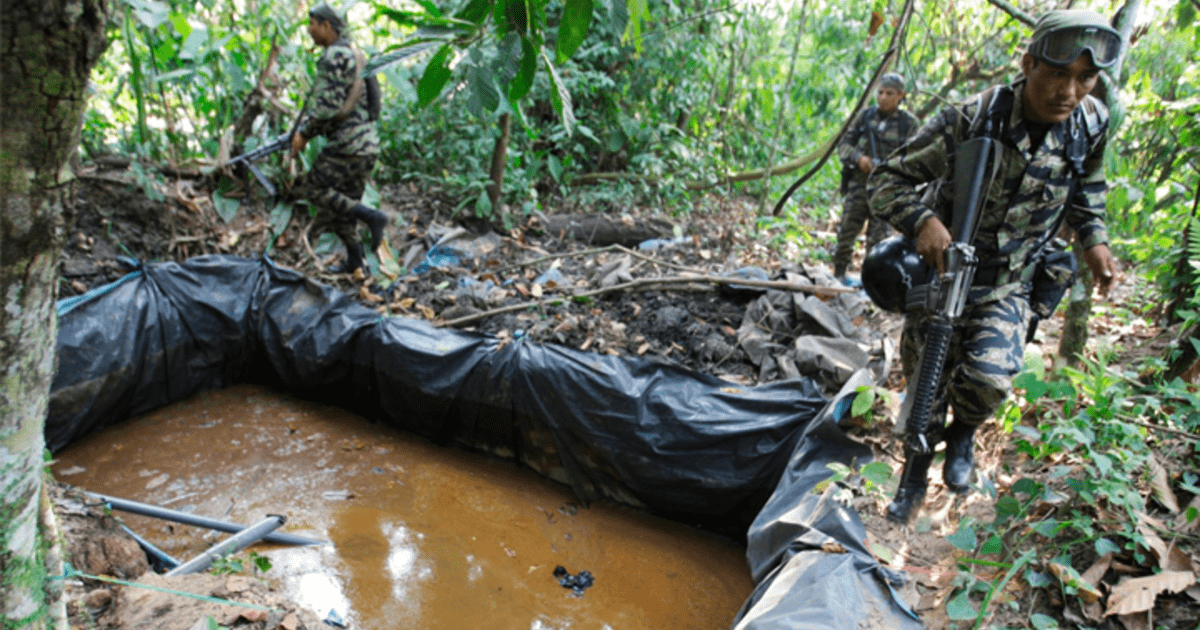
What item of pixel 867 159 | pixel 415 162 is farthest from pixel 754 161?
pixel 415 162

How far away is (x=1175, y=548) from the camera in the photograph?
1.48 meters

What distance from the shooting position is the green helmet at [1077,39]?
1667 millimetres

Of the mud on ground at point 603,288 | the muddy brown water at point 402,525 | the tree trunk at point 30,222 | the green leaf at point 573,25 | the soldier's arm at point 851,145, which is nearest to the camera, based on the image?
the tree trunk at point 30,222

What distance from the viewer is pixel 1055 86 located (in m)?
1.75

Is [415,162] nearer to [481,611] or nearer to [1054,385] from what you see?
[481,611]

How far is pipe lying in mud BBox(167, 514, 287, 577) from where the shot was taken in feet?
6.00

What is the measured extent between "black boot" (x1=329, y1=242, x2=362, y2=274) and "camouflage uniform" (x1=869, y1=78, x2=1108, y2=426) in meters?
3.16

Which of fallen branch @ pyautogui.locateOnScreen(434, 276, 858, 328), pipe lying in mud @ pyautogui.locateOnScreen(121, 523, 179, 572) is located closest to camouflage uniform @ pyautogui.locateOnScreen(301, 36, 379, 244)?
fallen branch @ pyautogui.locateOnScreen(434, 276, 858, 328)

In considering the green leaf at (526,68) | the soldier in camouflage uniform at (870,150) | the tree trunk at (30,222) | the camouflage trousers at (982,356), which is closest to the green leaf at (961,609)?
the camouflage trousers at (982,356)

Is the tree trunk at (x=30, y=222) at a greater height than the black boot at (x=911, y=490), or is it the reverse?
the tree trunk at (x=30, y=222)

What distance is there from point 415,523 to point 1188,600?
7.84 feet

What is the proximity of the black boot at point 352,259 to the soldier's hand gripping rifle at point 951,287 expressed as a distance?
332cm

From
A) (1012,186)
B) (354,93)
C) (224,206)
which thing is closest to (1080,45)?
(1012,186)

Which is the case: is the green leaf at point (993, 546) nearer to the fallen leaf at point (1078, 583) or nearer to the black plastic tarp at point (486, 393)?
the fallen leaf at point (1078, 583)
